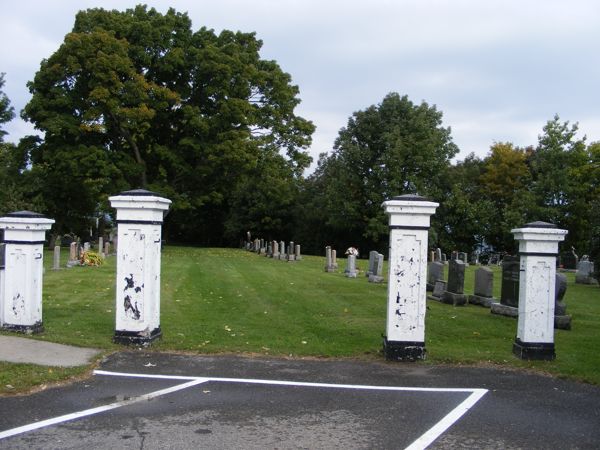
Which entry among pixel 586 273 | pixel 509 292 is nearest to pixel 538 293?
pixel 509 292

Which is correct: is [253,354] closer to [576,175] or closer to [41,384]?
[41,384]

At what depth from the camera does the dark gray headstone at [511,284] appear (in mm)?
12016

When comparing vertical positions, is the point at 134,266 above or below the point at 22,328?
above

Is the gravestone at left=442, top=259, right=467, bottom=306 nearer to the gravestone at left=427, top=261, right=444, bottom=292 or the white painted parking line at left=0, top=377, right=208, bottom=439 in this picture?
the gravestone at left=427, top=261, right=444, bottom=292

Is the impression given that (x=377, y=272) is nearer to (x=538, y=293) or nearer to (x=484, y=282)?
(x=484, y=282)

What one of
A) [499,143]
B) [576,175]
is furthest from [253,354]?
[499,143]

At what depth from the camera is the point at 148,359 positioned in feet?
23.6

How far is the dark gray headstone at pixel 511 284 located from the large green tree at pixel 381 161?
32.3m

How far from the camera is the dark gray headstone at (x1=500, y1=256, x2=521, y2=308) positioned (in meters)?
12.0

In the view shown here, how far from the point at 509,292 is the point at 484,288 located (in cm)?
145

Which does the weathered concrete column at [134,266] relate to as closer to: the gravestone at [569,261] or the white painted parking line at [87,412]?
the white painted parking line at [87,412]

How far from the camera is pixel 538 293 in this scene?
758 centimetres

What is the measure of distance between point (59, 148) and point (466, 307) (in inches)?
992

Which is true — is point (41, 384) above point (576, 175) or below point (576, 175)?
below
